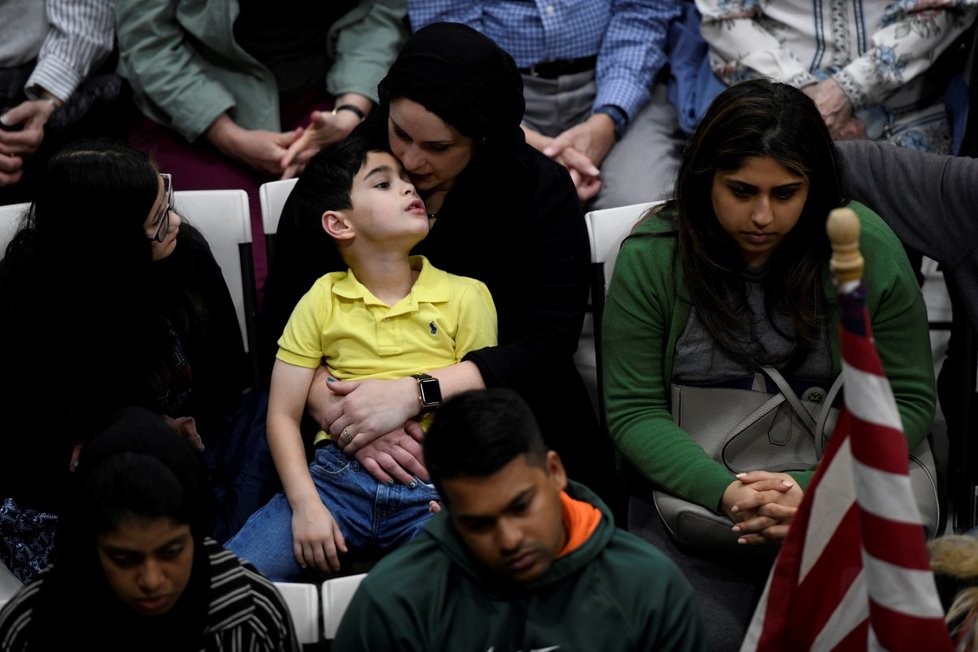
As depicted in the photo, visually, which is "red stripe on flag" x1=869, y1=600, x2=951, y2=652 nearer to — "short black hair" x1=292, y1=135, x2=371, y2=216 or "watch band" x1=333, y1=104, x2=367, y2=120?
"short black hair" x1=292, y1=135, x2=371, y2=216

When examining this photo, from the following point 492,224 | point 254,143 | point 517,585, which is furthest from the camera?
point 254,143

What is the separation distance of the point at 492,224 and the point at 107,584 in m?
1.21

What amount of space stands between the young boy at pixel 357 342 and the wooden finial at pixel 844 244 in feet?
3.37

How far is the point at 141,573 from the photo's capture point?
1.79 meters

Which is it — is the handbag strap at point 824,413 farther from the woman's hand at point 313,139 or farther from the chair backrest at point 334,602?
the woman's hand at point 313,139

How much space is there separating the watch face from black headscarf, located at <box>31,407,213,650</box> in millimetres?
635

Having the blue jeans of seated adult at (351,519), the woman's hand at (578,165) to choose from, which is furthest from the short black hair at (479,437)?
the woman's hand at (578,165)

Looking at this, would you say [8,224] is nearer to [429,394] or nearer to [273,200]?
[273,200]

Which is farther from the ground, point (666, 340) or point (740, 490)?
point (666, 340)

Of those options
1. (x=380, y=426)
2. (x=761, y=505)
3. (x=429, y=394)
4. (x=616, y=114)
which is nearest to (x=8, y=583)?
(x=380, y=426)

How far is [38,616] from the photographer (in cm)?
187

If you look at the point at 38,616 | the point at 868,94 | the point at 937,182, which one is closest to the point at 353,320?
the point at 38,616

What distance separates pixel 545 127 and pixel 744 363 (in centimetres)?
136

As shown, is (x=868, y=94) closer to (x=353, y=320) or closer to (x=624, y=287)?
(x=624, y=287)
